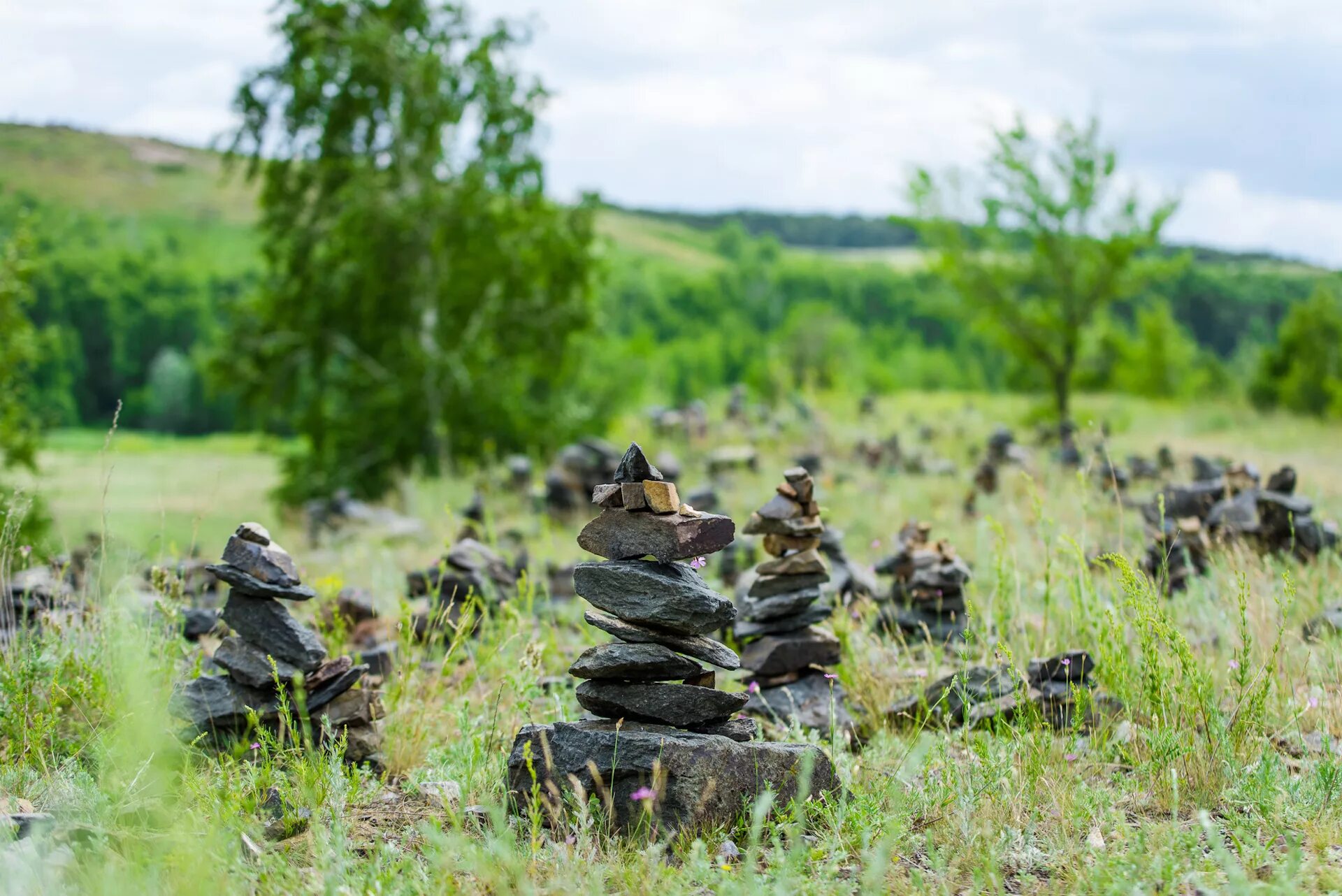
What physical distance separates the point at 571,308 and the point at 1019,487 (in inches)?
391

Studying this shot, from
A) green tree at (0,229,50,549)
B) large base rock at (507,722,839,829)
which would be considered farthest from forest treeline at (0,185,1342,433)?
large base rock at (507,722,839,829)

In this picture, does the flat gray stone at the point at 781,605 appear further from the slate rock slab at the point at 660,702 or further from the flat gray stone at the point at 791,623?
the slate rock slab at the point at 660,702

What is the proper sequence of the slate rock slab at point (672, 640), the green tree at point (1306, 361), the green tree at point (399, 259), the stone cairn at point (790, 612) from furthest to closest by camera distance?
the green tree at point (1306, 361) → the green tree at point (399, 259) → the stone cairn at point (790, 612) → the slate rock slab at point (672, 640)

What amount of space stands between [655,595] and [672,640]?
0.63 ft

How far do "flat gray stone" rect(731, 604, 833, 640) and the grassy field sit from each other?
278mm

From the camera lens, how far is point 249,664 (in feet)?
12.5

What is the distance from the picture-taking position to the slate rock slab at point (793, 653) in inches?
178

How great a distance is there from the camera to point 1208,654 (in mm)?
4727

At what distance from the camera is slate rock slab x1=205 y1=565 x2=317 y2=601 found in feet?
12.2

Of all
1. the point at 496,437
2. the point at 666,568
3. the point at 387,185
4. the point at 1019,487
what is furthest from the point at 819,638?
the point at 387,185

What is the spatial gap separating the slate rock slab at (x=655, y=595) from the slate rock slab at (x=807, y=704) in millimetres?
1068

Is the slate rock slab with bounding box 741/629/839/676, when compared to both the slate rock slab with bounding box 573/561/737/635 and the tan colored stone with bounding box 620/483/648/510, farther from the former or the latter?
the tan colored stone with bounding box 620/483/648/510

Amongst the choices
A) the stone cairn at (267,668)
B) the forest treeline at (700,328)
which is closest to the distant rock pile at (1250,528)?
the stone cairn at (267,668)

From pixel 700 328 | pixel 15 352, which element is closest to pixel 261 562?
pixel 15 352
